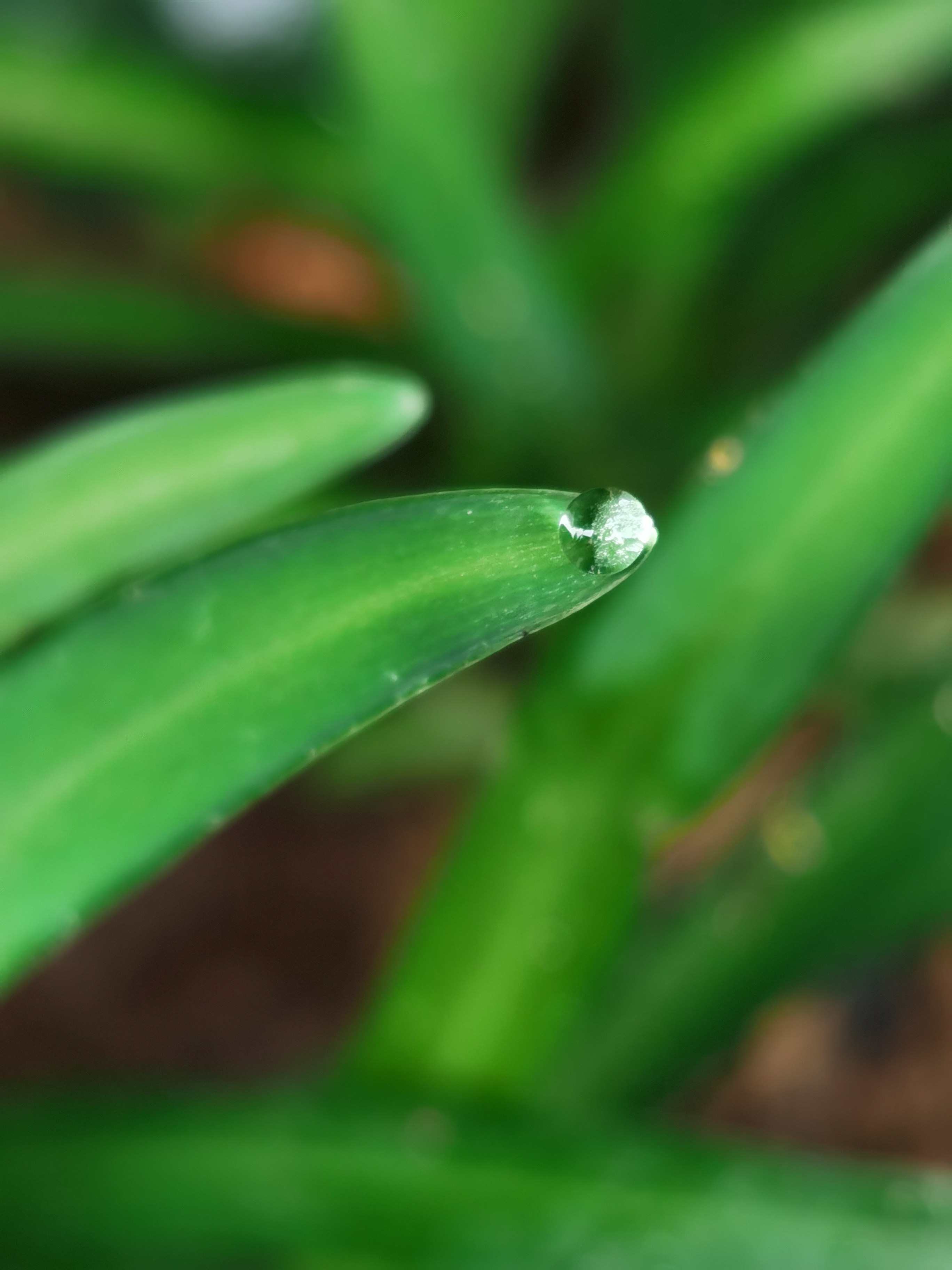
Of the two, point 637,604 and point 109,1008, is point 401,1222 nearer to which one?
point 637,604

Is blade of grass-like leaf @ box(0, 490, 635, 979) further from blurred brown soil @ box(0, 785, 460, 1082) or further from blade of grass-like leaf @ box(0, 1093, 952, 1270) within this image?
blurred brown soil @ box(0, 785, 460, 1082)

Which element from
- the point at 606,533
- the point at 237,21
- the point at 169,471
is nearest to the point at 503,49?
the point at 237,21

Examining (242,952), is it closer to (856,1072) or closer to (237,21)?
(856,1072)

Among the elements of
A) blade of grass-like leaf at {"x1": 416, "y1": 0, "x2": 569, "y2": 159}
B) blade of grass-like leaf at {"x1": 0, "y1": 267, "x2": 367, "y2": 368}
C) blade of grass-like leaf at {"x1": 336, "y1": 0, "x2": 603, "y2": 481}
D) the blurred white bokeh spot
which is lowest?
blade of grass-like leaf at {"x1": 336, "y1": 0, "x2": 603, "y2": 481}

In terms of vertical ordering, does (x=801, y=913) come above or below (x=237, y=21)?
below

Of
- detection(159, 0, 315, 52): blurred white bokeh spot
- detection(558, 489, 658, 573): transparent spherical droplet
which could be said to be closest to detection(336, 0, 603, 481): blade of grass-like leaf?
detection(159, 0, 315, 52): blurred white bokeh spot

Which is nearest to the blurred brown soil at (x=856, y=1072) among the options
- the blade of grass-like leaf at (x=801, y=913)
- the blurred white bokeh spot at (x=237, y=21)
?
the blade of grass-like leaf at (x=801, y=913)
